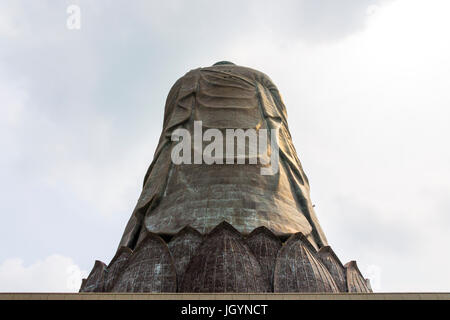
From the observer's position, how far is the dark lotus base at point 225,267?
9219 mm

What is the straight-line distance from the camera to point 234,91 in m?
15.1

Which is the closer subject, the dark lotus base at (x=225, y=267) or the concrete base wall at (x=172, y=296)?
the concrete base wall at (x=172, y=296)

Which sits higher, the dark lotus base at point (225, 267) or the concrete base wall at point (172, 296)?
the dark lotus base at point (225, 267)

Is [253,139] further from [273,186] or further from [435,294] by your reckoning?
[435,294]

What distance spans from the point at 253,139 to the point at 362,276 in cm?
436

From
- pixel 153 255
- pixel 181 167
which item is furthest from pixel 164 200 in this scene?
pixel 153 255

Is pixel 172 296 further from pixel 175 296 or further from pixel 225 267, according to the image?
pixel 225 267

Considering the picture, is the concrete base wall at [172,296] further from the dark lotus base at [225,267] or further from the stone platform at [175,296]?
the dark lotus base at [225,267]

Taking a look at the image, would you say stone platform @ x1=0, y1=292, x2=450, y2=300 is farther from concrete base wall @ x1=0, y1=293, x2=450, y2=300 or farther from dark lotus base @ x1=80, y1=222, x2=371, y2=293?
dark lotus base @ x1=80, y1=222, x2=371, y2=293

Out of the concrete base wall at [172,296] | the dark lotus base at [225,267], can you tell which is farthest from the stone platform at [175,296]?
the dark lotus base at [225,267]

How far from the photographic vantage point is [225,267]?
30.4 feet

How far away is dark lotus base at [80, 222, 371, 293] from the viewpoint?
9.22m

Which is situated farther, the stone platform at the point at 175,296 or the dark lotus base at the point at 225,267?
the dark lotus base at the point at 225,267

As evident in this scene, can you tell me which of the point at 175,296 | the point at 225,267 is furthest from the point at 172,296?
the point at 225,267
